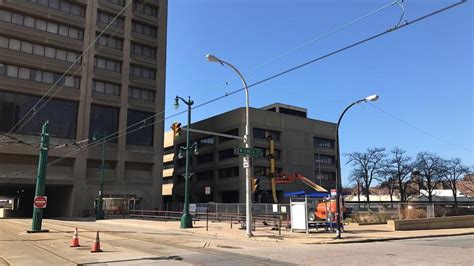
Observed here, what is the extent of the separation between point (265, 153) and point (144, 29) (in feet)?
97.0

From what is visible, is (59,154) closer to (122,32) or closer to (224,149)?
(122,32)

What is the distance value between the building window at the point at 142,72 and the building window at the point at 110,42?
375 cm

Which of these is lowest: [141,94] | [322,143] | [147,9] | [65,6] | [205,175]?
[205,175]

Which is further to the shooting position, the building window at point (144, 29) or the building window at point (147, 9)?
the building window at point (144, 29)

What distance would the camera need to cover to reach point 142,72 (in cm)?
7175

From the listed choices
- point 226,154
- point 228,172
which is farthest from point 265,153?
point 228,172

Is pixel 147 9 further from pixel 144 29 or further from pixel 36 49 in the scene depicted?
pixel 36 49

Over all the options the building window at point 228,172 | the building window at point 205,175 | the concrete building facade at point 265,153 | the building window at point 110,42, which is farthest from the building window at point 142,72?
the building window at point 205,175

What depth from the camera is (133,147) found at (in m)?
68.5

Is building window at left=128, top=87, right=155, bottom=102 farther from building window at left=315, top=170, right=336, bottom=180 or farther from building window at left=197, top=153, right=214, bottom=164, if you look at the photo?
building window at left=315, top=170, right=336, bottom=180

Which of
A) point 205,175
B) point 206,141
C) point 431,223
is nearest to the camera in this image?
point 431,223

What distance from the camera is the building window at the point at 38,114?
58281mm

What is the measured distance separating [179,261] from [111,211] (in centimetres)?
4914

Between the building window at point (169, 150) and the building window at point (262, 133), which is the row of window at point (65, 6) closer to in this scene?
the building window at point (262, 133)
